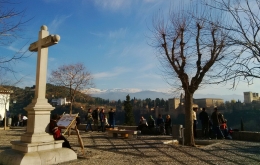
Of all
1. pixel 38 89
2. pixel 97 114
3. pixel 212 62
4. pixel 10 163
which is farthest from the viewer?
pixel 97 114

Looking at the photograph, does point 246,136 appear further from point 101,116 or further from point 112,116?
point 101,116

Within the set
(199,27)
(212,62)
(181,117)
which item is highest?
(199,27)

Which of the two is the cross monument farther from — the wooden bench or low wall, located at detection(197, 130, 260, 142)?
low wall, located at detection(197, 130, 260, 142)

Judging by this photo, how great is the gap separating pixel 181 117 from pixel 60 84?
43.3m

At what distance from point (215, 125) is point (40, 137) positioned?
992 cm

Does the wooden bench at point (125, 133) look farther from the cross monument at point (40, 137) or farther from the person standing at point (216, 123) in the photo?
the cross monument at point (40, 137)

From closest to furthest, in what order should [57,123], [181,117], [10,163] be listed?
[10,163] < [57,123] < [181,117]

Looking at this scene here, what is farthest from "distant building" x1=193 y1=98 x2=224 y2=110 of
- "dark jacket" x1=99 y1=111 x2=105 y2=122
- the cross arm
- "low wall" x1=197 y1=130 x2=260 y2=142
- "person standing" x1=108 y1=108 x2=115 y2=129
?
the cross arm

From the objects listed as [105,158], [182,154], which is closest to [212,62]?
[182,154]

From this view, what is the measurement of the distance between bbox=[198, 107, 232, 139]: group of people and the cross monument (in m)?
8.90

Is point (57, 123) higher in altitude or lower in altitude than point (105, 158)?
higher

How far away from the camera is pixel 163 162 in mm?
6605

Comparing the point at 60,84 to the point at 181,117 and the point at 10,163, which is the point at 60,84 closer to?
the point at 10,163

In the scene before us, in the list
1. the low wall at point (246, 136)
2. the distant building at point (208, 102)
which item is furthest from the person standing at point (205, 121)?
the distant building at point (208, 102)
